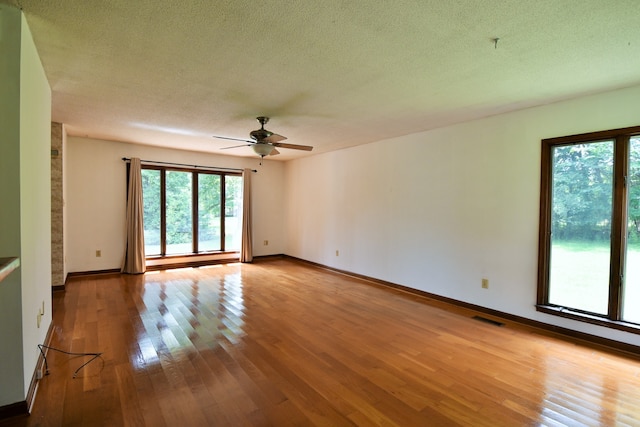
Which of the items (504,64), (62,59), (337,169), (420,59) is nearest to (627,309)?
(504,64)

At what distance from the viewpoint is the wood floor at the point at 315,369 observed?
76.7 inches

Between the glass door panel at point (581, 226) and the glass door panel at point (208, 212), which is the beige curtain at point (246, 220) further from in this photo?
the glass door panel at point (581, 226)

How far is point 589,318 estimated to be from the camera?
3051 millimetres

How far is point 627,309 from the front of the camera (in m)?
2.89

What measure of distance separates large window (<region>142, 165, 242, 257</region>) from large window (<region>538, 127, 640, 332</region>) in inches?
→ 228

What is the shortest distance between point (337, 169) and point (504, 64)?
12.9 feet

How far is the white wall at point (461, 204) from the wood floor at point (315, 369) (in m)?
0.51

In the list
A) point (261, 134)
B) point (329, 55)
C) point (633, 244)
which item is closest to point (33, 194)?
point (261, 134)

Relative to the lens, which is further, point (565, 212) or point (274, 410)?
point (565, 212)

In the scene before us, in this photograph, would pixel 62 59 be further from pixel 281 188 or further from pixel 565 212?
pixel 281 188

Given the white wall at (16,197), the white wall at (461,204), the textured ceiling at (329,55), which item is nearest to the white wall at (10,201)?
the white wall at (16,197)

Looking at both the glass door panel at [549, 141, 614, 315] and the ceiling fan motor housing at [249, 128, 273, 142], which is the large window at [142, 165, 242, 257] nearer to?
the ceiling fan motor housing at [249, 128, 273, 142]

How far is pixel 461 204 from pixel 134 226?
5.60 metres

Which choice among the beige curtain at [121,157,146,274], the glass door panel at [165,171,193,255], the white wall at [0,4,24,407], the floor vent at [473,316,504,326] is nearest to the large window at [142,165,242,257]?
the glass door panel at [165,171,193,255]
